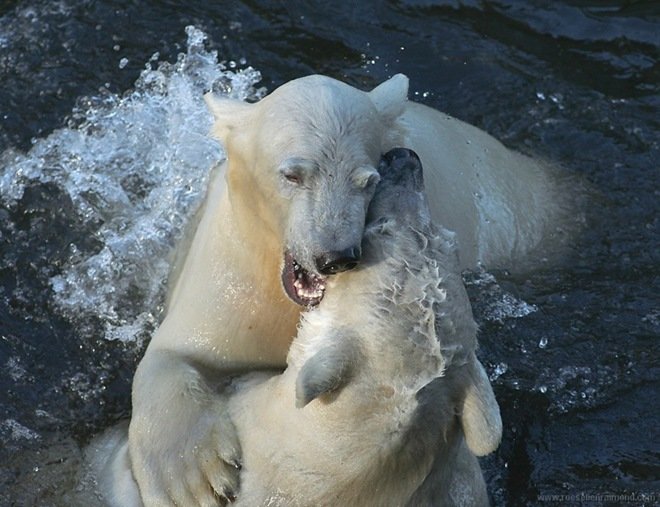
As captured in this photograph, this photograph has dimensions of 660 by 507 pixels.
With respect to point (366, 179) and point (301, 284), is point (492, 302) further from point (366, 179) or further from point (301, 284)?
point (366, 179)

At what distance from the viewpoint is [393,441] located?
3773mm

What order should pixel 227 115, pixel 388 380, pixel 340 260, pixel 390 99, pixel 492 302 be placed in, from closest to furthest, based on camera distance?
1. pixel 388 380
2. pixel 340 260
3. pixel 390 99
4. pixel 227 115
5. pixel 492 302

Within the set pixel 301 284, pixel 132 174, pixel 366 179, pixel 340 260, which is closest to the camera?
pixel 340 260

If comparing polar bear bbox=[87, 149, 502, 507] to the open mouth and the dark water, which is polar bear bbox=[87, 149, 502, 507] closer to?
the open mouth

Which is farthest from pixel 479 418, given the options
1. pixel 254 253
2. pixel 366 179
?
pixel 254 253

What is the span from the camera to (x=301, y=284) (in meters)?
4.57

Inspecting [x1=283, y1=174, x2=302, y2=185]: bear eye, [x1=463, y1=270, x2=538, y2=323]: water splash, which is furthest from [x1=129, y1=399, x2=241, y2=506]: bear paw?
[x1=463, y1=270, x2=538, y2=323]: water splash

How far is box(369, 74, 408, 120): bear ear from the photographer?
508 centimetres

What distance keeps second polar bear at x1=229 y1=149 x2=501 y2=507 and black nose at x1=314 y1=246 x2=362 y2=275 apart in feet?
0.12

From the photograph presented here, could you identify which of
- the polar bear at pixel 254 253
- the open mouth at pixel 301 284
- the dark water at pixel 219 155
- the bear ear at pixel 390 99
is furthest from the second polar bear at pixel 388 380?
the dark water at pixel 219 155

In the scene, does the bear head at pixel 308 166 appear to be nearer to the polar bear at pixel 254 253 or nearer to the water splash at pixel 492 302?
the polar bear at pixel 254 253

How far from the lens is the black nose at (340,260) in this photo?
153 inches

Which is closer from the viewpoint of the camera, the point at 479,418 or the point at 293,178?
the point at 479,418

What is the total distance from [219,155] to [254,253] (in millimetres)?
2028
